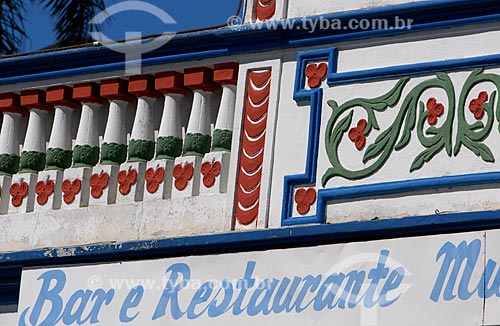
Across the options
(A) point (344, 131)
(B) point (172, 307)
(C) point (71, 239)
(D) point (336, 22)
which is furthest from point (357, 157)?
(C) point (71, 239)

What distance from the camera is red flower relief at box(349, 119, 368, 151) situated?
23.2 feet

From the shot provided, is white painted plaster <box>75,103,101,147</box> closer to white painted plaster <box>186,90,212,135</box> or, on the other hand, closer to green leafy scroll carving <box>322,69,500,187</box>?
white painted plaster <box>186,90,212,135</box>

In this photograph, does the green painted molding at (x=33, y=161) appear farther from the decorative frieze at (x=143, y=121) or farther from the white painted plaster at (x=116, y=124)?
the decorative frieze at (x=143, y=121)

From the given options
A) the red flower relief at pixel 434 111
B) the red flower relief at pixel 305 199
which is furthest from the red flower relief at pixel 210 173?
the red flower relief at pixel 434 111

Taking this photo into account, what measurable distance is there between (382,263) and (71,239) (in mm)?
1846

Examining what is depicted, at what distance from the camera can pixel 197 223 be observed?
745 centimetres

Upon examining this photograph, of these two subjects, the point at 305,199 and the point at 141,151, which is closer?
the point at 305,199

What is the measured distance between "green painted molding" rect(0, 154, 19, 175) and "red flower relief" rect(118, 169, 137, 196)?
73 centimetres

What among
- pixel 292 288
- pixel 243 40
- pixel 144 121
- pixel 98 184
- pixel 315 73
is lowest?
pixel 292 288

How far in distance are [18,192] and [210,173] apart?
1.20 m

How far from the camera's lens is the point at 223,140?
750 centimetres

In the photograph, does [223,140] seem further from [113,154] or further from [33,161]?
[33,161]

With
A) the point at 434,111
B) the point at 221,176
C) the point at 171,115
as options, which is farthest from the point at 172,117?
the point at 434,111

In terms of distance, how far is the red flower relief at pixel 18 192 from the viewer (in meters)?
8.05
